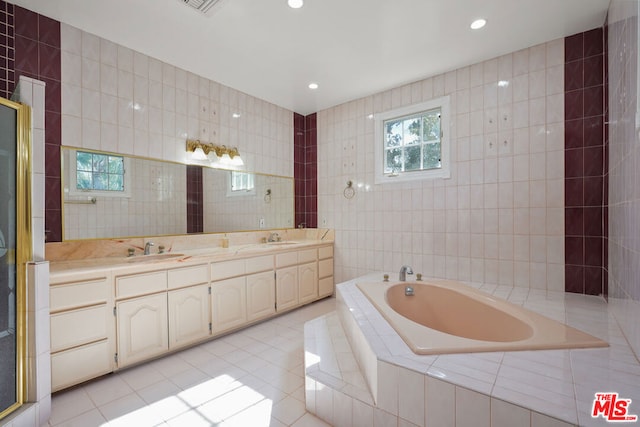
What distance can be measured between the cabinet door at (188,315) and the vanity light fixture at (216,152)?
1363 mm

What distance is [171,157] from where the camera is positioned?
2676 mm

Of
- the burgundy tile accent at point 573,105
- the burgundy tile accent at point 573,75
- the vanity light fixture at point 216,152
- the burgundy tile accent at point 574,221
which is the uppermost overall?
the burgundy tile accent at point 573,75

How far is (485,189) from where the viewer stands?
2627 millimetres

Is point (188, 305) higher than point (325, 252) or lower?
lower

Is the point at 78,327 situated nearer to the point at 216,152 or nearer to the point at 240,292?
the point at 240,292

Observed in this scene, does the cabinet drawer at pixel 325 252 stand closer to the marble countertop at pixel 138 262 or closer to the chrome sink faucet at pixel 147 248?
the marble countertop at pixel 138 262

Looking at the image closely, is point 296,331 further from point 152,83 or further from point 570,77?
point 570,77

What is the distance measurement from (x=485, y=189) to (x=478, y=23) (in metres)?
1.39

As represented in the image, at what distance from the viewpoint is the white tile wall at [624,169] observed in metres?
1.28

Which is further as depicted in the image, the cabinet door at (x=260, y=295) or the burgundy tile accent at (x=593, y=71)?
the cabinet door at (x=260, y=295)

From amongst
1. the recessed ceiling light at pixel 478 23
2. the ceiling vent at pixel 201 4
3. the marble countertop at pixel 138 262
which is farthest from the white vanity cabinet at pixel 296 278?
the recessed ceiling light at pixel 478 23

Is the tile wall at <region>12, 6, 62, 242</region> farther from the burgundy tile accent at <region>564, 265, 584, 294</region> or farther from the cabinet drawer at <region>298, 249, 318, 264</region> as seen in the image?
the burgundy tile accent at <region>564, 265, 584, 294</region>

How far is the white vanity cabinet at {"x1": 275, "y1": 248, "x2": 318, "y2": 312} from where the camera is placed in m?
3.06

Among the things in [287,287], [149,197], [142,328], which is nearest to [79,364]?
[142,328]
